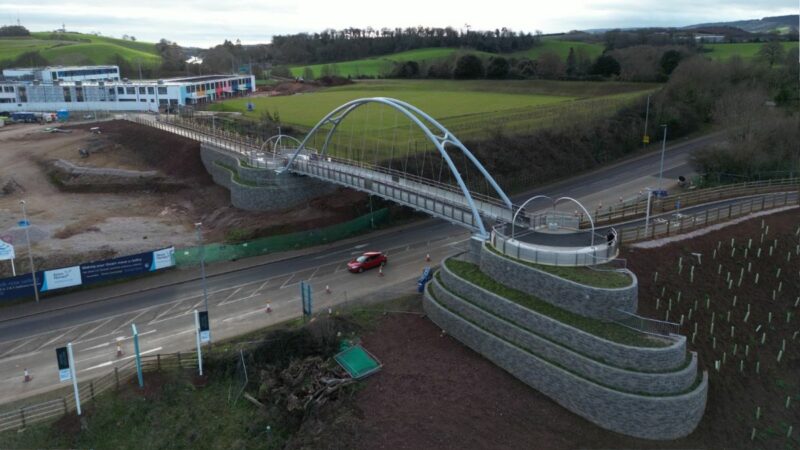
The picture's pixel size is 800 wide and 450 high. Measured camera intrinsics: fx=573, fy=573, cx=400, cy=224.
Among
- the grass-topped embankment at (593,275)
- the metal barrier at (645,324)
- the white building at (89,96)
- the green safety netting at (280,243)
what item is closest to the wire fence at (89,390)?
the green safety netting at (280,243)

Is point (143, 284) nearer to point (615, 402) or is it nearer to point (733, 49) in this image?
point (615, 402)

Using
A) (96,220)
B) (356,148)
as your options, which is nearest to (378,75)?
(356,148)

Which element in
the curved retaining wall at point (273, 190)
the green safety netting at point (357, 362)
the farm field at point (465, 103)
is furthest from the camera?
the farm field at point (465, 103)

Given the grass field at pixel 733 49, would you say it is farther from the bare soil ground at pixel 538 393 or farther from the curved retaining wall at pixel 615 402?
the curved retaining wall at pixel 615 402

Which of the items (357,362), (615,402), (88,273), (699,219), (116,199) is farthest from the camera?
(116,199)

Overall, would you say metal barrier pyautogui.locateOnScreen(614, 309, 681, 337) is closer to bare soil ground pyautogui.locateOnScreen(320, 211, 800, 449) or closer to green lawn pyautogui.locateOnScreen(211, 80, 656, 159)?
bare soil ground pyautogui.locateOnScreen(320, 211, 800, 449)

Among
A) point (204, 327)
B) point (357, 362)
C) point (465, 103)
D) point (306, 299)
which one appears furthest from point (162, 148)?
point (357, 362)

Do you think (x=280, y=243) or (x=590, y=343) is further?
(x=280, y=243)
